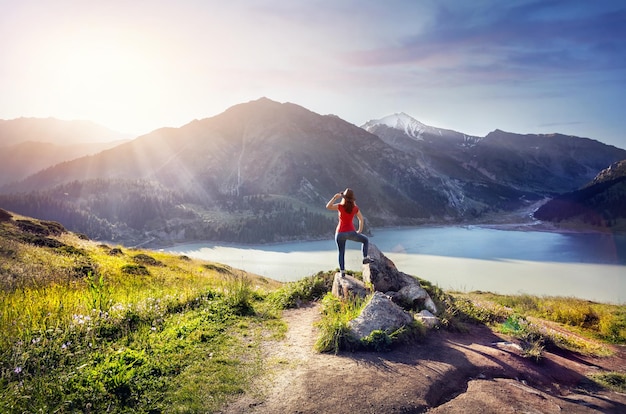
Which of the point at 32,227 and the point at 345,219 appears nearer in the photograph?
the point at 345,219

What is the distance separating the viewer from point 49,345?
7.82 metres

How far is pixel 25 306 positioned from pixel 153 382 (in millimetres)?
5525

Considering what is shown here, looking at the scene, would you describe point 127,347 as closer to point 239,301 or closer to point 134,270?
point 239,301

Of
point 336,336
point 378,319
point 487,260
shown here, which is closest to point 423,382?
point 336,336

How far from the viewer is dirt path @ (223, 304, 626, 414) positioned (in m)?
7.10

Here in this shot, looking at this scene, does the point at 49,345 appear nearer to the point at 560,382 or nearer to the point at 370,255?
the point at 370,255

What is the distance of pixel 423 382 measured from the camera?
8117 millimetres

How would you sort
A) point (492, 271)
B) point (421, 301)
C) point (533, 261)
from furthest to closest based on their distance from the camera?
point (533, 261) < point (492, 271) < point (421, 301)

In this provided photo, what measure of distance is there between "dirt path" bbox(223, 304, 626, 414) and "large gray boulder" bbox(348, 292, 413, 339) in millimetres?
722

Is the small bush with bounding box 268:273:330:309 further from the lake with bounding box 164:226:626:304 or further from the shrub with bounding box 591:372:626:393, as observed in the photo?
the lake with bounding box 164:226:626:304

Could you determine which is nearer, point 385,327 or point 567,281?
point 385,327

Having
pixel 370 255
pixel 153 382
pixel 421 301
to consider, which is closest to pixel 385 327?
pixel 421 301

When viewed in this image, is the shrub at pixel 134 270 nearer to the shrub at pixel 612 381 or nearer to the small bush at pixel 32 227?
the small bush at pixel 32 227

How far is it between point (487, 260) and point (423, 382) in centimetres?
13532
